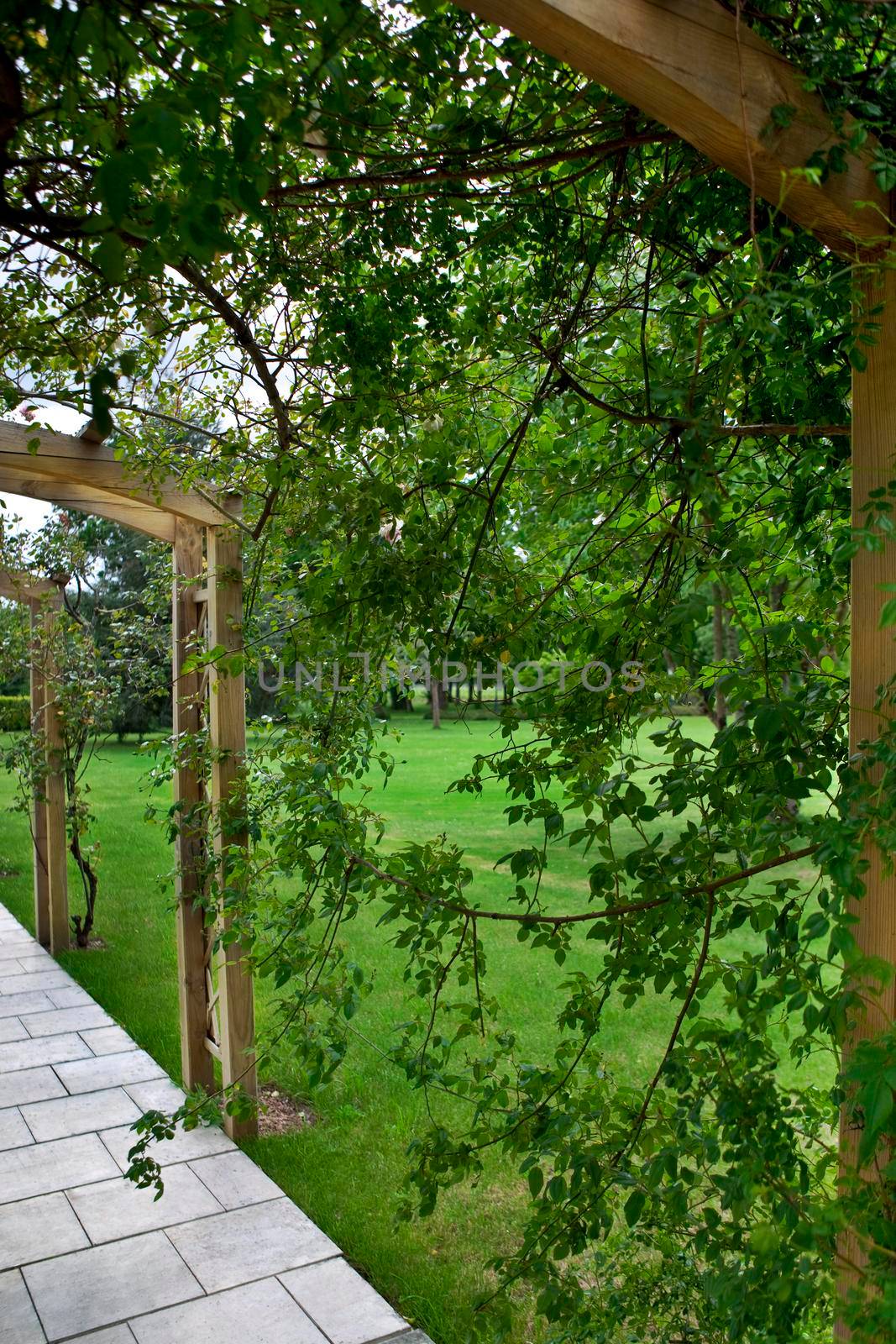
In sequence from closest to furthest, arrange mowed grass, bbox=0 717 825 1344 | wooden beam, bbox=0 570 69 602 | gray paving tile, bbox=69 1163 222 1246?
mowed grass, bbox=0 717 825 1344 < gray paving tile, bbox=69 1163 222 1246 < wooden beam, bbox=0 570 69 602

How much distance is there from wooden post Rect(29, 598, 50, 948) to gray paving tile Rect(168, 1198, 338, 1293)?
10.1 feet

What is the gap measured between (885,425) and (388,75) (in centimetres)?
101

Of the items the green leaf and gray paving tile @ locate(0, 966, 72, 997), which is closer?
the green leaf

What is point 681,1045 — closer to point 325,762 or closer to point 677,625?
point 677,625

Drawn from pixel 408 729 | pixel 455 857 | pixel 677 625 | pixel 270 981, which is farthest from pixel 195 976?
pixel 408 729

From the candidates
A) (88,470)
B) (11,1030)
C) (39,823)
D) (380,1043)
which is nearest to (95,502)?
(88,470)

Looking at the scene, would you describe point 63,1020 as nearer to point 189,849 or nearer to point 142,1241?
point 189,849

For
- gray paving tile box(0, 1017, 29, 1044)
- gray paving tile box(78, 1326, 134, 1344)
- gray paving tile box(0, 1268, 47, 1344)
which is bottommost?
gray paving tile box(0, 1268, 47, 1344)

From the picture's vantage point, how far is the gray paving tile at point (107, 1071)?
12.7 feet

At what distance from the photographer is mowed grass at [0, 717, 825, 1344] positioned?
8.96 ft

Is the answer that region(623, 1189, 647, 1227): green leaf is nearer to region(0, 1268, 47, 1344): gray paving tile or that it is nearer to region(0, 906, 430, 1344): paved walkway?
region(0, 906, 430, 1344): paved walkway

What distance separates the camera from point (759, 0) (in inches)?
48.7

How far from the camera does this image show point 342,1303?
2.50 metres

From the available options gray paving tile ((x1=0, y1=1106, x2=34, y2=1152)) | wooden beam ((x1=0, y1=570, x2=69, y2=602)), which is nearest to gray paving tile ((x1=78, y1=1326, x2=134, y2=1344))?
gray paving tile ((x1=0, y1=1106, x2=34, y2=1152))
